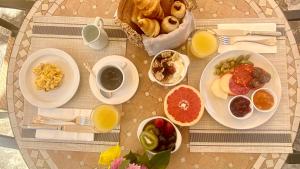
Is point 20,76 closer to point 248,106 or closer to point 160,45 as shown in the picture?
point 160,45

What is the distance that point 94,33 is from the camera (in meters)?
1.27

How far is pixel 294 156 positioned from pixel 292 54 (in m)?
0.44

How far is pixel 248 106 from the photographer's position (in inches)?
47.5

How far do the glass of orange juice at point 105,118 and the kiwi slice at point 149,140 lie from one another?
4.8 inches

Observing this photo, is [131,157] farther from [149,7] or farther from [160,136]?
[149,7]

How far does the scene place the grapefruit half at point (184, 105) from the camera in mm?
1210

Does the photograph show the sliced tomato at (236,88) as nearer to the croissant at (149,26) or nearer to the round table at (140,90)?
the round table at (140,90)

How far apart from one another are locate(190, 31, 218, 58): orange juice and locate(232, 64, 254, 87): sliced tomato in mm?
103

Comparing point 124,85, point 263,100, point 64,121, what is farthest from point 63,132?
point 263,100

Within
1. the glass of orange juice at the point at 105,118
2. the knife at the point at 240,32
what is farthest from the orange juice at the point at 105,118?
the knife at the point at 240,32

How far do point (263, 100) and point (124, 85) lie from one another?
432 millimetres

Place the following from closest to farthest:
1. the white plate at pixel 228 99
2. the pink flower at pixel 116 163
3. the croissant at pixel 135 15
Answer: the pink flower at pixel 116 163, the croissant at pixel 135 15, the white plate at pixel 228 99

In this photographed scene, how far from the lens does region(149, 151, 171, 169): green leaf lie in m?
1.13

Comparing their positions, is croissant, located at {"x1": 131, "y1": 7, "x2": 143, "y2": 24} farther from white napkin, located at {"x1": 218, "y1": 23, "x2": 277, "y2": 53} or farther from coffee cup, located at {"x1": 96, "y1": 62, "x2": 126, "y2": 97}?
A: white napkin, located at {"x1": 218, "y1": 23, "x2": 277, "y2": 53}
